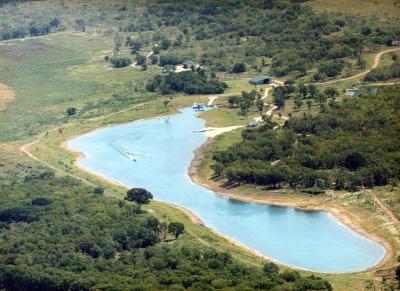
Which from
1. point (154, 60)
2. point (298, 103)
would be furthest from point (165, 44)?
point (298, 103)

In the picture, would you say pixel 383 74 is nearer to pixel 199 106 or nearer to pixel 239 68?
pixel 199 106

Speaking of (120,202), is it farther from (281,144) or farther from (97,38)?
(97,38)

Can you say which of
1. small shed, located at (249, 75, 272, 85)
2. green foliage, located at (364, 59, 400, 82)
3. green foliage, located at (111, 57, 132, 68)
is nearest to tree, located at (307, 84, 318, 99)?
green foliage, located at (364, 59, 400, 82)

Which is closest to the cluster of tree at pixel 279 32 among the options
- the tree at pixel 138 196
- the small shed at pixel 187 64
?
the small shed at pixel 187 64

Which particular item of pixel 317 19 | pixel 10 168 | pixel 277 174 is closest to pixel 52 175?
pixel 10 168

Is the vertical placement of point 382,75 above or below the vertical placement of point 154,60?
above

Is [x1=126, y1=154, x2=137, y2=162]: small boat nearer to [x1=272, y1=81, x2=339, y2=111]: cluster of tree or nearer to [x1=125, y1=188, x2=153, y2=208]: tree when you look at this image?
[x1=125, y1=188, x2=153, y2=208]: tree
